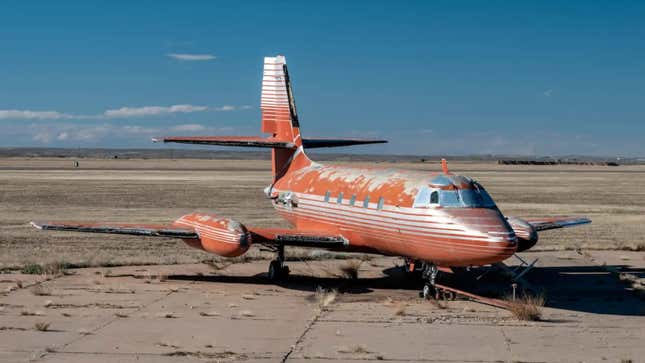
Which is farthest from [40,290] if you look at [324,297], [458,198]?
[458,198]

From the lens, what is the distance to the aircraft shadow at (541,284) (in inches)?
803

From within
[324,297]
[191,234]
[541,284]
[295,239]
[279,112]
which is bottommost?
[541,284]

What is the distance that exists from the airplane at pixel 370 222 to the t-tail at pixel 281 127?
0.08 meters

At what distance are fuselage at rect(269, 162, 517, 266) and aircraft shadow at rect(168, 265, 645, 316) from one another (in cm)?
156

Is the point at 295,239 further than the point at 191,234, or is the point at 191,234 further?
the point at 191,234

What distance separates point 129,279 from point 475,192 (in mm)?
10245

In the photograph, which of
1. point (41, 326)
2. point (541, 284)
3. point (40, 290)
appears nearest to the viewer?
point (41, 326)

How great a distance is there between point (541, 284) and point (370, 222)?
18.5 ft

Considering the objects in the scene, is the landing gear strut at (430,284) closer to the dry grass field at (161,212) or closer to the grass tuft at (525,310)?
the grass tuft at (525,310)

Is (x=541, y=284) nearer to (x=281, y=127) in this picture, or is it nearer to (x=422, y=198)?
(x=422, y=198)

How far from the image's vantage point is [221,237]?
70.3 feet

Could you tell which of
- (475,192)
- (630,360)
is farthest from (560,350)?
(475,192)

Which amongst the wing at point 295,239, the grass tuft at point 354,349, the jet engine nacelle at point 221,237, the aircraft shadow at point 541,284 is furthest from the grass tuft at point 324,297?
the grass tuft at point 354,349

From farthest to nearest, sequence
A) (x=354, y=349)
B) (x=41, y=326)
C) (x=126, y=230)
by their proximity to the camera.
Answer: (x=126, y=230) < (x=41, y=326) < (x=354, y=349)
